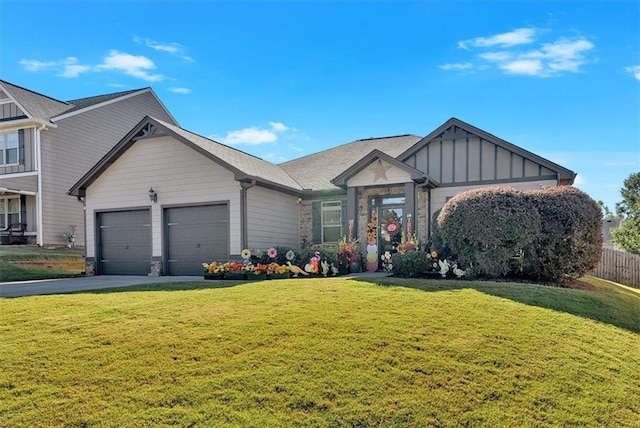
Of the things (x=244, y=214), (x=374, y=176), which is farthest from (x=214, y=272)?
(x=374, y=176)

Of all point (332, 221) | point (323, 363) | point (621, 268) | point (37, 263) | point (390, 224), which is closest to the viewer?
point (323, 363)

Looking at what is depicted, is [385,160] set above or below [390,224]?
above

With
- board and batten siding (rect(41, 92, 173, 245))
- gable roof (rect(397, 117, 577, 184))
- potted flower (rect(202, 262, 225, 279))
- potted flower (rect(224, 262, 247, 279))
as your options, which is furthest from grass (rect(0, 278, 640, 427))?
board and batten siding (rect(41, 92, 173, 245))

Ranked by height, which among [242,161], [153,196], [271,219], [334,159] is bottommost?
[271,219]

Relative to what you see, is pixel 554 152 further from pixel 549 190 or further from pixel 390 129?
pixel 390 129

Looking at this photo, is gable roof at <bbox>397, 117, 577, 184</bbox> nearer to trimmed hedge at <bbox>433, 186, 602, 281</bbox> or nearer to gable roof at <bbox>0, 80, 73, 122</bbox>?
trimmed hedge at <bbox>433, 186, 602, 281</bbox>

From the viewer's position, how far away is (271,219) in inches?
563

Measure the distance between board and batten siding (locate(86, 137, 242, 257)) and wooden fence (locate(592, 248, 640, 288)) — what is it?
41.8 ft

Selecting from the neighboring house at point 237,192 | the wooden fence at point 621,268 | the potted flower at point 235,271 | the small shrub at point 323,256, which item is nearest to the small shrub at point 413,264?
the small shrub at point 323,256

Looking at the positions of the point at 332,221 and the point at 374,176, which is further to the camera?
the point at 332,221

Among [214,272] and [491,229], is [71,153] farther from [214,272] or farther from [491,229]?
[491,229]

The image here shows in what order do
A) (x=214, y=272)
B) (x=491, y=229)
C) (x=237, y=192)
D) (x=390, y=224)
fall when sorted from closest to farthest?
(x=491, y=229)
(x=214, y=272)
(x=237, y=192)
(x=390, y=224)

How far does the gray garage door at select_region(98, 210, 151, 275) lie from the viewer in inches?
571

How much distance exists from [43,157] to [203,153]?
11322 mm
